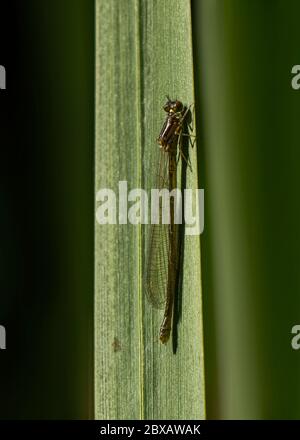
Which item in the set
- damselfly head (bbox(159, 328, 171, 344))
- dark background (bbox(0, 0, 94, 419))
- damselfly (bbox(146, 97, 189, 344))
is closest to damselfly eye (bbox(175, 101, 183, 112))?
A: damselfly (bbox(146, 97, 189, 344))

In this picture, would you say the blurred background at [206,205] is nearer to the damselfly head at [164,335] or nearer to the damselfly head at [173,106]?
the damselfly head at [173,106]

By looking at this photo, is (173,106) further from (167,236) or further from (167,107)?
(167,236)

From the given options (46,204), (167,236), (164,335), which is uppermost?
(46,204)

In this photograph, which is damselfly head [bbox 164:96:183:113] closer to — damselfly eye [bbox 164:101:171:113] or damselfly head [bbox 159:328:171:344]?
damselfly eye [bbox 164:101:171:113]

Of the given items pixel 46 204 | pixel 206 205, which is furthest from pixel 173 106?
pixel 46 204

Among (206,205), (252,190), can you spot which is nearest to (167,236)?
(206,205)

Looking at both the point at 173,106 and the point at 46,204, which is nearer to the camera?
the point at 173,106

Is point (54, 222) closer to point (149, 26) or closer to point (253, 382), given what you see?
point (149, 26)

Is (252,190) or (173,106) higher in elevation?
(173,106)
